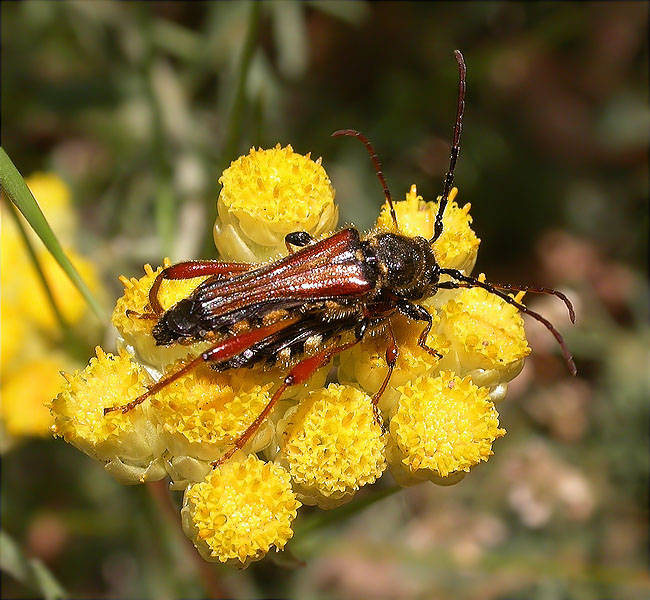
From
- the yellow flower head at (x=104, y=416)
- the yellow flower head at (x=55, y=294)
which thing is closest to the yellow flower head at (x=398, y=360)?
the yellow flower head at (x=104, y=416)

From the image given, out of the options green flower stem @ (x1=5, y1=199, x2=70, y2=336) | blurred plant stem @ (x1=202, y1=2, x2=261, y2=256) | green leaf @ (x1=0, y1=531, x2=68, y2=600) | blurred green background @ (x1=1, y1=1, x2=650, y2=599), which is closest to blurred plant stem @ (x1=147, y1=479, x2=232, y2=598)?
blurred green background @ (x1=1, y1=1, x2=650, y2=599)

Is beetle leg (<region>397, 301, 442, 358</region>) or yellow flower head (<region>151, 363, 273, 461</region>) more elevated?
A: beetle leg (<region>397, 301, 442, 358</region>)

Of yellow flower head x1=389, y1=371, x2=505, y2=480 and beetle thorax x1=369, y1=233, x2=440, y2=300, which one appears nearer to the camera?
yellow flower head x1=389, y1=371, x2=505, y2=480

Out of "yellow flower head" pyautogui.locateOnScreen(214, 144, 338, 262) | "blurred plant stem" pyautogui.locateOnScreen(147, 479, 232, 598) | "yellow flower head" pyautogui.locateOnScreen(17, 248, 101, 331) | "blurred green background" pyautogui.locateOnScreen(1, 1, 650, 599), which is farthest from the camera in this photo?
"blurred green background" pyautogui.locateOnScreen(1, 1, 650, 599)

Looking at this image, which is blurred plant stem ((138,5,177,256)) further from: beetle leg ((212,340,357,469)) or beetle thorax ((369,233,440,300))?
beetle leg ((212,340,357,469))

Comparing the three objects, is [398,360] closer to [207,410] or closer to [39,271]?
[207,410]

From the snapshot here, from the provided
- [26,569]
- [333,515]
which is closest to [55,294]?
[26,569]
